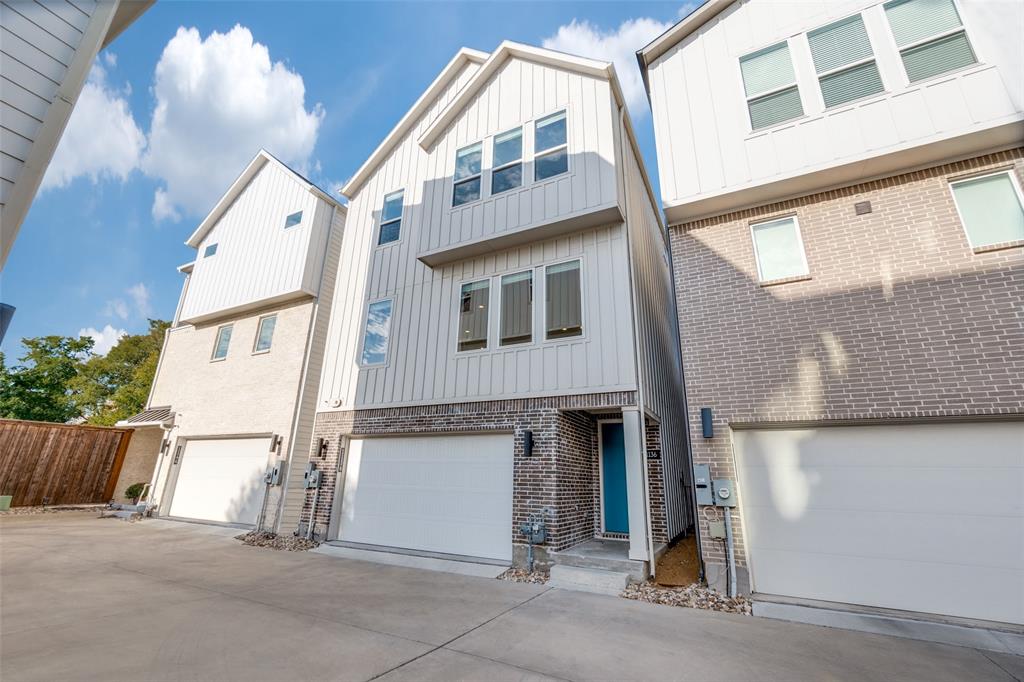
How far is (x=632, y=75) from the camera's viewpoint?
8.74 meters

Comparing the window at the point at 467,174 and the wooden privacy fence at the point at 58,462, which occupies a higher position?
the window at the point at 467,174

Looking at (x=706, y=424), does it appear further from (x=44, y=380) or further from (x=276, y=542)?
(x=44, y=380)

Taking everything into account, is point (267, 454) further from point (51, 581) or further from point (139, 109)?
point (139, 109)

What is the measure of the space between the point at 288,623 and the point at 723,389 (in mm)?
6068

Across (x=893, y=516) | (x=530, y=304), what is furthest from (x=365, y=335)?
Result: (x=893, y=516)

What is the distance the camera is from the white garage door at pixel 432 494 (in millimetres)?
7215

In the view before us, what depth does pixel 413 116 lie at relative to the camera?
11039 mm

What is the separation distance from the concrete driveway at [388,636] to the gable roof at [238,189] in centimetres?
1012

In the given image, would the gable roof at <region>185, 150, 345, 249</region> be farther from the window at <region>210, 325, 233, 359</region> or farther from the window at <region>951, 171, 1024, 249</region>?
the window at <region>951, 171, 1024, 249</region>

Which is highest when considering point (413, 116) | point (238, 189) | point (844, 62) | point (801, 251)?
point (413, 116)

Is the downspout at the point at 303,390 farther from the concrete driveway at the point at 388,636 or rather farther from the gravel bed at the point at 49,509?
the gravel bed at the point at 49,509

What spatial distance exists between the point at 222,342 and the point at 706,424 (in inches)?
548

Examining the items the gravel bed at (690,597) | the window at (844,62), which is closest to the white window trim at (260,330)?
the gravel bed at (690,597)

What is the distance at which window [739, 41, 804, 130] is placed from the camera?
660 centimetres
